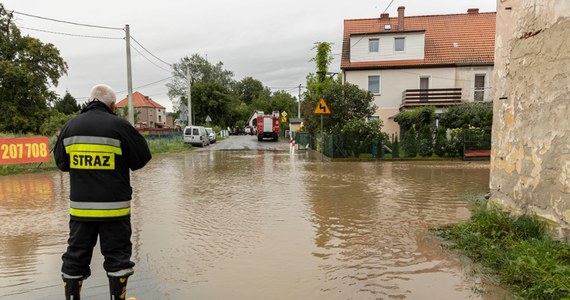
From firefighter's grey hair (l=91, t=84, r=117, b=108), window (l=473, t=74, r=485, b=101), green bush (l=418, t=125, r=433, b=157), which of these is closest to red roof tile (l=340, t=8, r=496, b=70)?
window (l=473, t=74, r=485, b=101)

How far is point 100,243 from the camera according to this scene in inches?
128

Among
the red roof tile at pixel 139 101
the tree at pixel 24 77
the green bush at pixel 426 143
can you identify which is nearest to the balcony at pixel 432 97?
the green bush at pixel 426 143

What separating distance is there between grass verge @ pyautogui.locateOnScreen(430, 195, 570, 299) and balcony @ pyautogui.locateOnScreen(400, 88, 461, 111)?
20.4 m

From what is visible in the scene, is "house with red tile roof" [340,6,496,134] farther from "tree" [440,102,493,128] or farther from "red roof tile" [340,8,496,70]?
"tree" [440,102,493,128]

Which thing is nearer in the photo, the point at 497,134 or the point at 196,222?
the point at 497,134

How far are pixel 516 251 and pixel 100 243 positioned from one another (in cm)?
425

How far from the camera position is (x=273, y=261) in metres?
4.72

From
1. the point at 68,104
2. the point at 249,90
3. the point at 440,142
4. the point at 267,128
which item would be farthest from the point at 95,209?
the point at 249,90

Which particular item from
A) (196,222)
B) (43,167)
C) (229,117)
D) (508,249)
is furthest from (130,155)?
(229,117)

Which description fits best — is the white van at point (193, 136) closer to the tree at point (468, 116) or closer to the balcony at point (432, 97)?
the balcony at point (432, 97)

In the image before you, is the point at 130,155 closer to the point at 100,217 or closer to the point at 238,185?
the point at 100,217

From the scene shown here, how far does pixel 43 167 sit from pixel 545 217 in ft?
50.3

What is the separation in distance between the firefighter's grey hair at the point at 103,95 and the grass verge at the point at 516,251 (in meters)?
4.14

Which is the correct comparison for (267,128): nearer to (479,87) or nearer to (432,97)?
(432,97)
